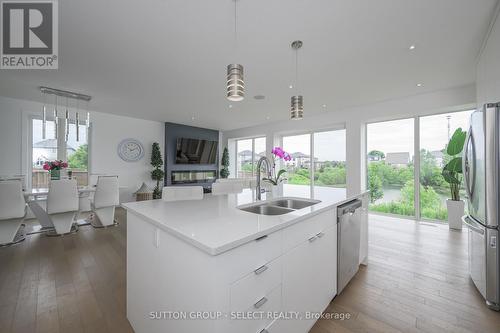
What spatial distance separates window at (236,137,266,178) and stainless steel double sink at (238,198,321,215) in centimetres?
508

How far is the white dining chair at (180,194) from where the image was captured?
181 centimetres

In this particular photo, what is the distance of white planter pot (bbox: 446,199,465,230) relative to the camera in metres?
3.50

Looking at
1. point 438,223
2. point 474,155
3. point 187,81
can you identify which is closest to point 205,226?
point 474,155

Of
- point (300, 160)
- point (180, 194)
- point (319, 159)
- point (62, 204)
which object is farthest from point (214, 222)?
point (300, 160)

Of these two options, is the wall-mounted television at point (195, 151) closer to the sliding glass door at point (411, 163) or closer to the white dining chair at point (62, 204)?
the white dining chair at point (62, 204)

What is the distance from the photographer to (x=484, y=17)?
187 cm

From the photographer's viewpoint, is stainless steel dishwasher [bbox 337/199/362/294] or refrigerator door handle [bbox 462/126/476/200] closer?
stainless steel dishwasher [bbox 337/199/362/294]

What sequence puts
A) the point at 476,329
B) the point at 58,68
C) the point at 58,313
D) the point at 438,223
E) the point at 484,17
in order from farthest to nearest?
the point at 438,223
the point at 58,68
the point at 484,17
the point at 58,313
the point at 476,329

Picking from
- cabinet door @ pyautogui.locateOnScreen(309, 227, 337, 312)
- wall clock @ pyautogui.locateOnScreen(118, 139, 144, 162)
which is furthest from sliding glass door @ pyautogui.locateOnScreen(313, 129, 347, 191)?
wall clock @ pyautogui.locateOnScreen(118, 139, 144, 162)

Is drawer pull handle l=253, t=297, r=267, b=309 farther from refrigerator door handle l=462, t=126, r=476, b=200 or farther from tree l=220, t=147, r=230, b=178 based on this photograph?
tree l=220, t=147, r=230, b=178

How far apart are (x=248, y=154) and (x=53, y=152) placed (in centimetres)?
541

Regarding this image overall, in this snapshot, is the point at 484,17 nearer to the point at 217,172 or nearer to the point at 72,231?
the point at 72,231

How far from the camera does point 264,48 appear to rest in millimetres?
2312

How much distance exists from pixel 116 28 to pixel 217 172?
596 cm
